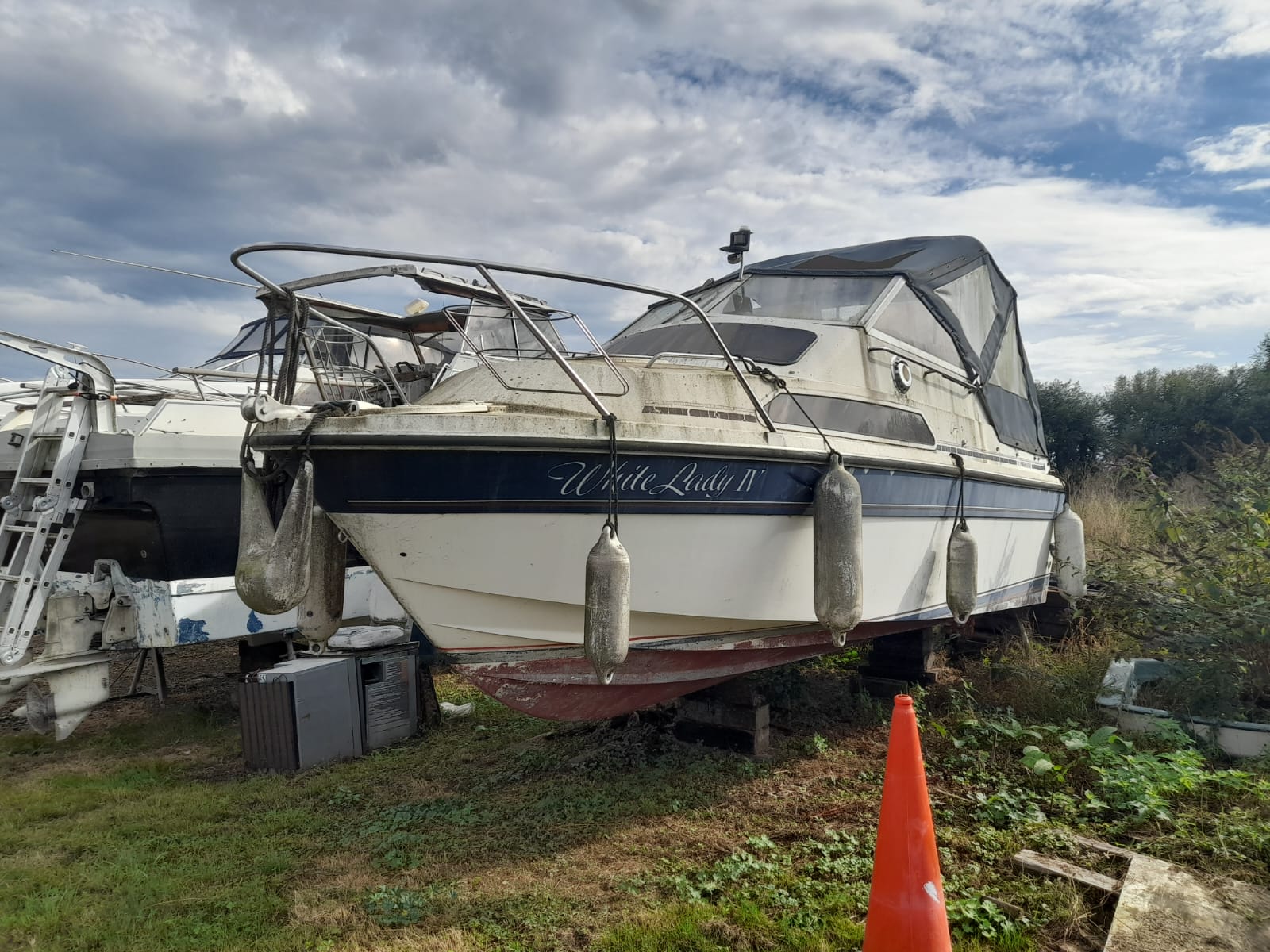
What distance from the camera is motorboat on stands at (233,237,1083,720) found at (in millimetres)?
3469

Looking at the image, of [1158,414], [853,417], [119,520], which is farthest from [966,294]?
[1158,414]

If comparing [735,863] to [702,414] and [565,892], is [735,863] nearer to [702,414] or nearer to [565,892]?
[565,892]

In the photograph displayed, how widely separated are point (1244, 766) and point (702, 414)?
10.3 feet

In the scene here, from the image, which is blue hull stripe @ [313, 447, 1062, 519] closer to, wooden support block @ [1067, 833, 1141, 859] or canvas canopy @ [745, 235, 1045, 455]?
wooden support block @ [1067, 833, 1141, 859]

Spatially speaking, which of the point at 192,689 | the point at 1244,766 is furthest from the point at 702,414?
the point at 192,689

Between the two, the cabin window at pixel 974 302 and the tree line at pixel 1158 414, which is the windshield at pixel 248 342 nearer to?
the cabin window at pixel 974 302

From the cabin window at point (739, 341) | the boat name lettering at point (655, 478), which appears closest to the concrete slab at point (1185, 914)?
the boat name lettering at point (655, 478)

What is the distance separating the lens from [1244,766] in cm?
402

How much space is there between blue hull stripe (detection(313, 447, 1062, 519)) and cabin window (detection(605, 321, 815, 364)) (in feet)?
3.13

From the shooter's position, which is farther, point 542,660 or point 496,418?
point 542,660

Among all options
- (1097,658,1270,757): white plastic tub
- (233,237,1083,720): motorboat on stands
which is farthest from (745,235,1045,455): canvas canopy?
(1097,658,1270,757): white plastic tub

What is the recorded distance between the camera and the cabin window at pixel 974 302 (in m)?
6.10

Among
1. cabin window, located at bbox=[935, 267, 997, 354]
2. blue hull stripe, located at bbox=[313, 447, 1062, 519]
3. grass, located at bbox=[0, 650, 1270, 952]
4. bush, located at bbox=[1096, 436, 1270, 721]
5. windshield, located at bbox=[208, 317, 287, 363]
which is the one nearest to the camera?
grass, located at bbox=[0, 650, 1270, 952]

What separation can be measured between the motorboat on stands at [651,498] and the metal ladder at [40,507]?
8.08 ft
